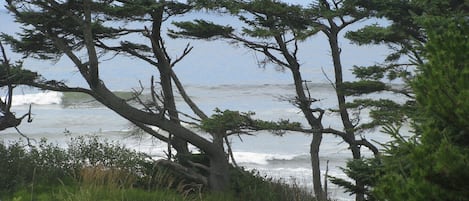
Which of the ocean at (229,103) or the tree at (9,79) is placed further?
the ocean at (229,103)

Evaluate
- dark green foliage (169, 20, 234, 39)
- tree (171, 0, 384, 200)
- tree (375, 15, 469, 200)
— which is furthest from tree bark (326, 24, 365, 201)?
tree (375, 15, 469, 200)

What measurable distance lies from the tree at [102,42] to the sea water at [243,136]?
1.16 metres

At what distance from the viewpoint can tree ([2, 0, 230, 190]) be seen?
1148 cm

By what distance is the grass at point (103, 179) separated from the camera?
9.49 meters

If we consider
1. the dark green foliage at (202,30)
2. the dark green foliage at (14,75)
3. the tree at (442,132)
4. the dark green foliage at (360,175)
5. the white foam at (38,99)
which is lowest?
the dark green foliage at (360,175)

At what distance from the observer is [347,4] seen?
37.2 ft

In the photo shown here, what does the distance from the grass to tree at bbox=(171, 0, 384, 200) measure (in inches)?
43.6

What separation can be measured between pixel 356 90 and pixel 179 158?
3345 mm

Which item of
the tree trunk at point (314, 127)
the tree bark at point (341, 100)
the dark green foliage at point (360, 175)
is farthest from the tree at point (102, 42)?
the dark green foliage at point (360, 175)

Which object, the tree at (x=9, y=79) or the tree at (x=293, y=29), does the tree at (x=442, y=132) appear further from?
the tree at (x=9, y=79)

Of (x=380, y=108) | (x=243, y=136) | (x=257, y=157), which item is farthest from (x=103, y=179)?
(x=243, y=136)

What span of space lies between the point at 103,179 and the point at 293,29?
4083mm

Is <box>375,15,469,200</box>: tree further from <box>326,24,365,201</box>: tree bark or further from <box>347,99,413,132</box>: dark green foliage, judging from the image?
<box>326,24,365,201</box>: tree bark

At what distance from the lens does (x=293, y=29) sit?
39.2ft
